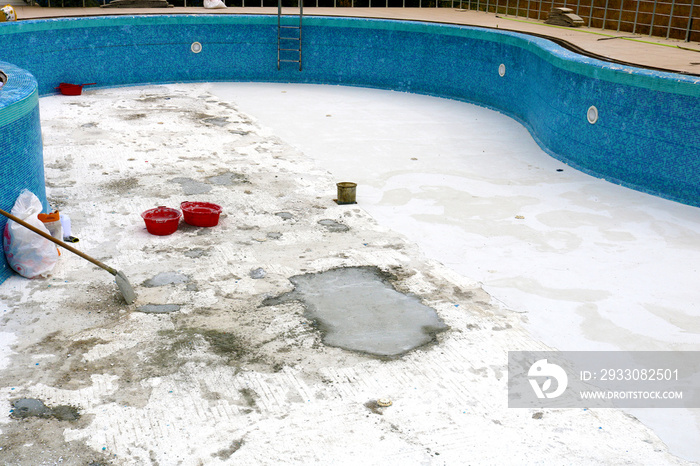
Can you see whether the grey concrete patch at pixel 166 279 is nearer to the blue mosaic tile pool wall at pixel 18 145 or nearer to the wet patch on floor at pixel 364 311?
the wet patch on floor at pixel 364 311

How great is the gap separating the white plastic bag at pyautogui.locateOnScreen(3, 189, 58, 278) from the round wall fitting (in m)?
6.47

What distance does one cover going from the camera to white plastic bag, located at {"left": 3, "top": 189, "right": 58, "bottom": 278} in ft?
18.9

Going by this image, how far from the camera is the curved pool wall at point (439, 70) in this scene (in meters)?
8.20

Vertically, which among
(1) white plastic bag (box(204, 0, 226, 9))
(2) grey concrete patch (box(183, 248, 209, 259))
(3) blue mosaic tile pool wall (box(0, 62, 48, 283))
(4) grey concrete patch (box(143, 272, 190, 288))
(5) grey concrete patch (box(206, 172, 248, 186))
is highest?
(1) white plastic bag (box(204, 0, 226, 9))

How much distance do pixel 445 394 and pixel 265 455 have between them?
4.07ft

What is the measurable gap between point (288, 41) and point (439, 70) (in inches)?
131

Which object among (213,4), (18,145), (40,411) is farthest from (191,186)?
(213,4)

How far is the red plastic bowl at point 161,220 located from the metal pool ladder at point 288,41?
8020 mm

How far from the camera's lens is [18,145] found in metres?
5.98

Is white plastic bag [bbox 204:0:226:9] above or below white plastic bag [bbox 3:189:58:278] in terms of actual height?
above

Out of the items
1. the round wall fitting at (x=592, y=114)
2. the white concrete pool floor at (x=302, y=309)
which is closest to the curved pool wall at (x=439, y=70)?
the round wall fitting at (x=592, y=114)

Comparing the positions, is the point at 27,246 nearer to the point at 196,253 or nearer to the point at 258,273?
the point at 196,253

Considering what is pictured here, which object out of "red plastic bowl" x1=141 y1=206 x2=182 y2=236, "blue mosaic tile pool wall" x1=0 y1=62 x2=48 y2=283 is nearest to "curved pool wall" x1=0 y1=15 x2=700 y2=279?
"red plastic bowl" x1=141 y1=206 x2=182 y2=236

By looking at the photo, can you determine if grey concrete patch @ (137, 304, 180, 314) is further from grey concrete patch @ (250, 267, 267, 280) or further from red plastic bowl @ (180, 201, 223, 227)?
red plastic bowl @ (180, 201, 223, 227)
